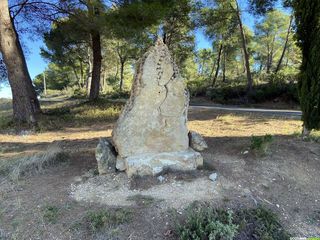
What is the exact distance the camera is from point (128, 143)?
3574 mm

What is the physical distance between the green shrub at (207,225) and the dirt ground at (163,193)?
159 mm

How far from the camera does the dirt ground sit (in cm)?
256

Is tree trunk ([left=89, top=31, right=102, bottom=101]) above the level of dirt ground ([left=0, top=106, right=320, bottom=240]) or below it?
above

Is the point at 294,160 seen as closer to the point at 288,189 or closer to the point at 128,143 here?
the point at 288,189

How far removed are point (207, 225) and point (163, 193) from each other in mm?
775

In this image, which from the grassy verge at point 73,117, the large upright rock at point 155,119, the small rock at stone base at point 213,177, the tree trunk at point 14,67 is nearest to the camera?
the small rock at stone base at point 213,177

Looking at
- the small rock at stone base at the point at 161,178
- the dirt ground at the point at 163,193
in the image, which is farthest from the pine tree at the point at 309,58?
the small rock at stone base at the point at 161,178

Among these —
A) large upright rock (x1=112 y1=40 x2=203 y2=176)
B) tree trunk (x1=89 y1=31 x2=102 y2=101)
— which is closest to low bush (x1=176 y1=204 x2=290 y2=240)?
large upright rock (x1=112 y1=40 x2=203 y2=176)

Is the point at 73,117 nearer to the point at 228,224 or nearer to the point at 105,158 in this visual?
the point at 105,158

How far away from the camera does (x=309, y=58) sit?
191 inches

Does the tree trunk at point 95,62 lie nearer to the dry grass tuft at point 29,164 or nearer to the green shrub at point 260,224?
the dry grass tuft at point 29,164

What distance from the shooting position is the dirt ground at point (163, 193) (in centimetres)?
256

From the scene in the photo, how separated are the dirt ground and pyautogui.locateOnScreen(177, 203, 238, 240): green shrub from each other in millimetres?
159

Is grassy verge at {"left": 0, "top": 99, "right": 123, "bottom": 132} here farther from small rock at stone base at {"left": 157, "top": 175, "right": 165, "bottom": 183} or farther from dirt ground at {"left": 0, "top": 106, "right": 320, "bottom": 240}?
small rock at stone base at {"left": 157, "top": 175, "right": 165, "bottom": 183}
